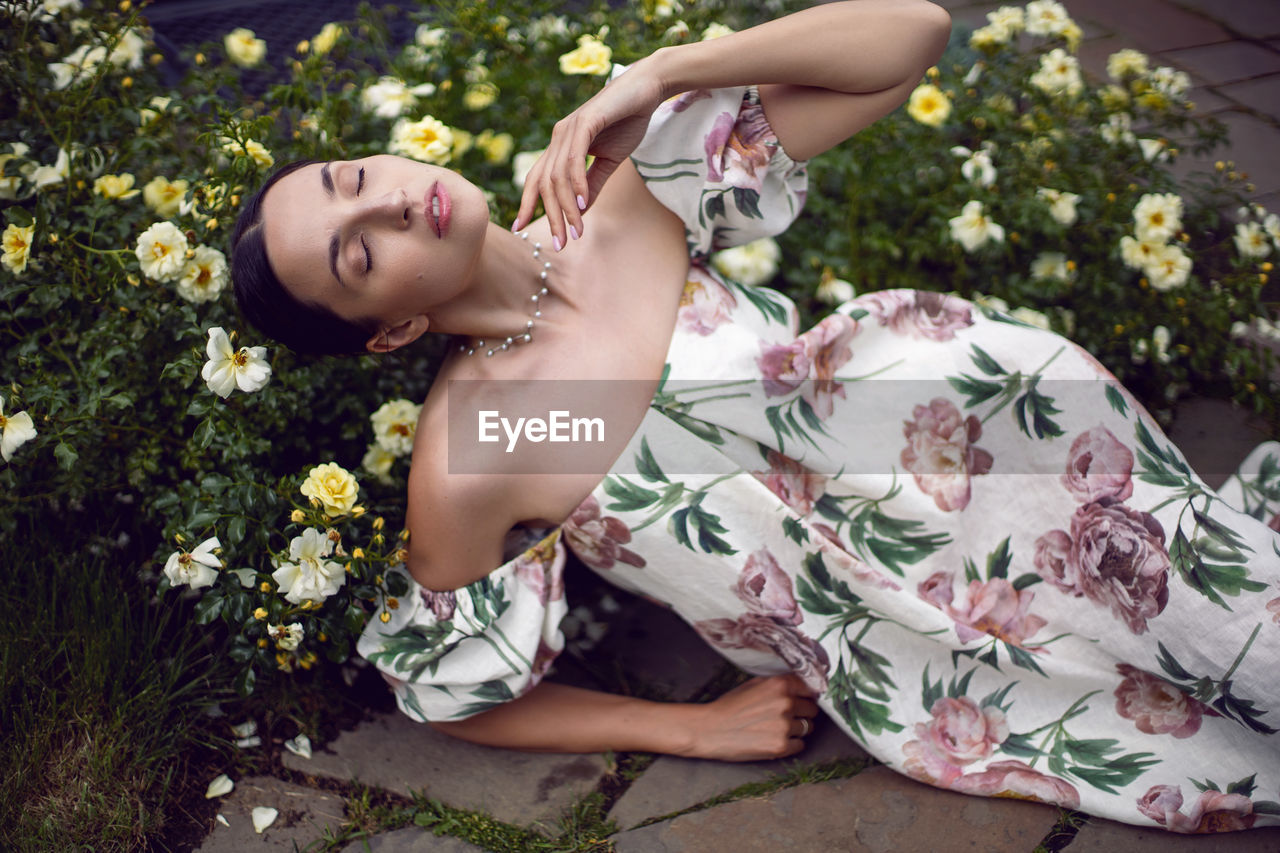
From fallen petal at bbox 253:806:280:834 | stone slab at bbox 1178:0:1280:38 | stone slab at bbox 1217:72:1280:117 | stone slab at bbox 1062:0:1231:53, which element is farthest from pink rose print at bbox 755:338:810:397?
stone slab at bbox 1178:0:1280:38

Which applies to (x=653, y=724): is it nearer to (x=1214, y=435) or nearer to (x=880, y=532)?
(x=880, y=532)

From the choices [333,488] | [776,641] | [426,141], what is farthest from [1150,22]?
[333,488]

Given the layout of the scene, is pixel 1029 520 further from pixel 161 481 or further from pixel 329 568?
pixel 161 481

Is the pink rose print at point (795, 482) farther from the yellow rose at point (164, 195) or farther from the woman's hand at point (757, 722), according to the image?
the yellow rose at point (164, 195)

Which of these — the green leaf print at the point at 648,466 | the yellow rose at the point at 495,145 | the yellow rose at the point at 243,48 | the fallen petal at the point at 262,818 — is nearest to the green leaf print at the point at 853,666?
the green leaf print at the point at 648,466

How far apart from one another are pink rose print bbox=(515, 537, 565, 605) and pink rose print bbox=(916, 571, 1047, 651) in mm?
693

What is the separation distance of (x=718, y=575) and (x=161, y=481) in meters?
1.17

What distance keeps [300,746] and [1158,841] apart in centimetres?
160

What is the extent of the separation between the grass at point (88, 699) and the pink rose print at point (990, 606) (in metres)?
1.46

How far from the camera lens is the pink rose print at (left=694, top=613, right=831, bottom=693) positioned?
184 cm

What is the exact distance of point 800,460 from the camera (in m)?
1.82

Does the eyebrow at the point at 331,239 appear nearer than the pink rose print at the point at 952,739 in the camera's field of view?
Yes

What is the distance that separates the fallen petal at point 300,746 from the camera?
6.35ft

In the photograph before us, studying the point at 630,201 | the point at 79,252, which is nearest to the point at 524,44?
the point at 630,201
